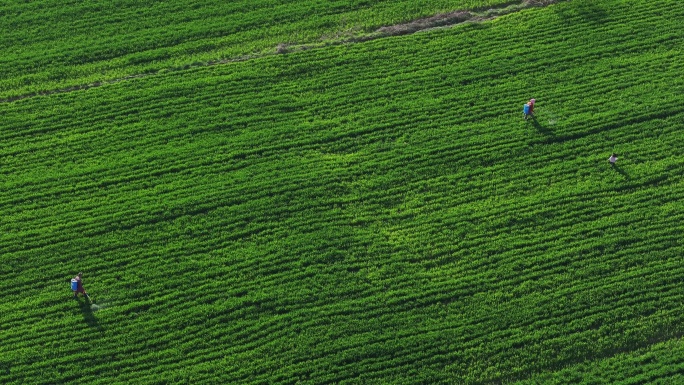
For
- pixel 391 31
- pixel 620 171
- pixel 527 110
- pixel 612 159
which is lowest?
pixel 620 171

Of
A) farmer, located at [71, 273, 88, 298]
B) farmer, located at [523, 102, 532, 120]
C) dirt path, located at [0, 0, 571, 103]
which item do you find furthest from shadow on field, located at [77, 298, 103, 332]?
farmer, located at [523, 102, 532, 120]

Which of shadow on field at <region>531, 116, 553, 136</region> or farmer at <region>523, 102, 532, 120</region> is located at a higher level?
farmer at <region>523, 102, 532, 120</region>

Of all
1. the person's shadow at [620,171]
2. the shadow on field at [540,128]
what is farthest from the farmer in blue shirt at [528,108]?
the person's shadow at [620,171]

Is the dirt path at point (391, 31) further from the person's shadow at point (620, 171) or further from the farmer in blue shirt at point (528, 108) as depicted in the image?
the person's shadow at point (620, 171)

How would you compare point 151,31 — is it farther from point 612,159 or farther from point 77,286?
point 612,159

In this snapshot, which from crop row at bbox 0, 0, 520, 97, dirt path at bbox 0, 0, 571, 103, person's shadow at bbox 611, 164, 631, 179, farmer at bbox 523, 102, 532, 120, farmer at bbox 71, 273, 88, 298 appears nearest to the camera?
farmer at bbox 71, 273, 88, 298

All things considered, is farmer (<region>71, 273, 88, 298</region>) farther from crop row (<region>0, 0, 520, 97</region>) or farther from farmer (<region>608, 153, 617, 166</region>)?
farmer (<region>608, 153, 617, 166</region>)

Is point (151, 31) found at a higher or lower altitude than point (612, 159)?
higher

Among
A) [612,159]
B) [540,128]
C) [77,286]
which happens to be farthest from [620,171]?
[77,286]
